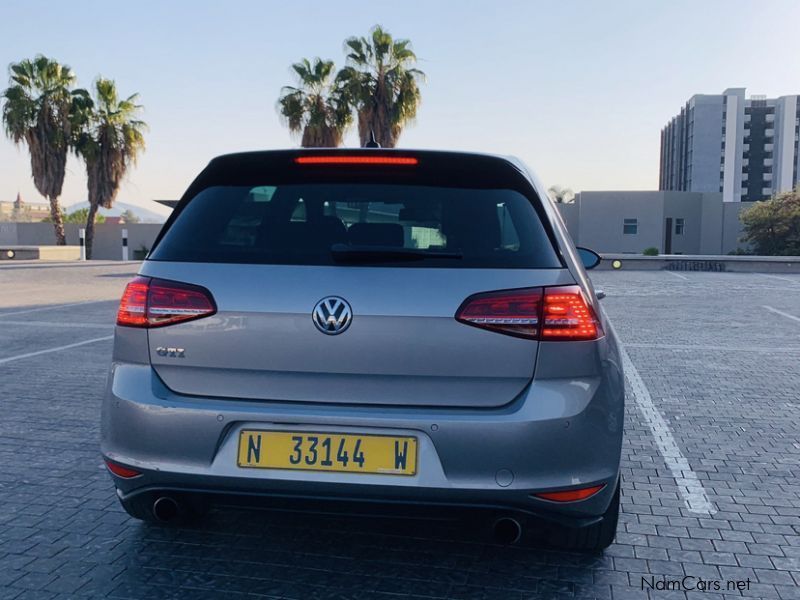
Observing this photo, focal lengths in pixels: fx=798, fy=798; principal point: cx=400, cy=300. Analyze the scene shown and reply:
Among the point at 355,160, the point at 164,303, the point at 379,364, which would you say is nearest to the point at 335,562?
the point at 379,364

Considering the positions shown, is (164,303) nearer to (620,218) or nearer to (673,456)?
(673,456)

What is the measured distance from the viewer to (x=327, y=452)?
8.43ft

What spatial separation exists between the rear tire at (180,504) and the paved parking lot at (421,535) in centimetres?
6

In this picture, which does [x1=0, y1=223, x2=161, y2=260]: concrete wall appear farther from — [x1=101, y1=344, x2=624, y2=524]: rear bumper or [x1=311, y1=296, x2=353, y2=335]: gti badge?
[x1=311, y1=296, x2=353, y2=335]: gti badge

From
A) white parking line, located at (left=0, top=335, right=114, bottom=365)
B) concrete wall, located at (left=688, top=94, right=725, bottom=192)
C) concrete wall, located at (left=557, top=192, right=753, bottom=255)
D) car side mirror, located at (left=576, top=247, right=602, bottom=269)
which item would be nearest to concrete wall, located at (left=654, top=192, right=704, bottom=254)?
concrete wall, located at (left=557, top=192, right=753, bottom=255)

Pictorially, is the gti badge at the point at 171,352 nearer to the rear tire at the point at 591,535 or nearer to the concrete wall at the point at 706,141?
the rear tire at the point at 591,535

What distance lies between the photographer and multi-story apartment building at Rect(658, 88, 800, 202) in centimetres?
10812

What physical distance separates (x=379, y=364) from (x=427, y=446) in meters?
0.30

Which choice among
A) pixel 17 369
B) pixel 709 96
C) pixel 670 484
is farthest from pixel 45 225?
pixel 709 96

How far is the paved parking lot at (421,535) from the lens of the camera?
9.64 feet

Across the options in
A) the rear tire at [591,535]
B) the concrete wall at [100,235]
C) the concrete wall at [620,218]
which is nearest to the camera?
the rear tire at [591,535]

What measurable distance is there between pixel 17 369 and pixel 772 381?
705 cm

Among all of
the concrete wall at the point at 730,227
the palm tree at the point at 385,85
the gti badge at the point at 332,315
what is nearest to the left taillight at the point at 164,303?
the gti badge at the point at 332,315

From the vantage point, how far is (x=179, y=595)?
284cm
